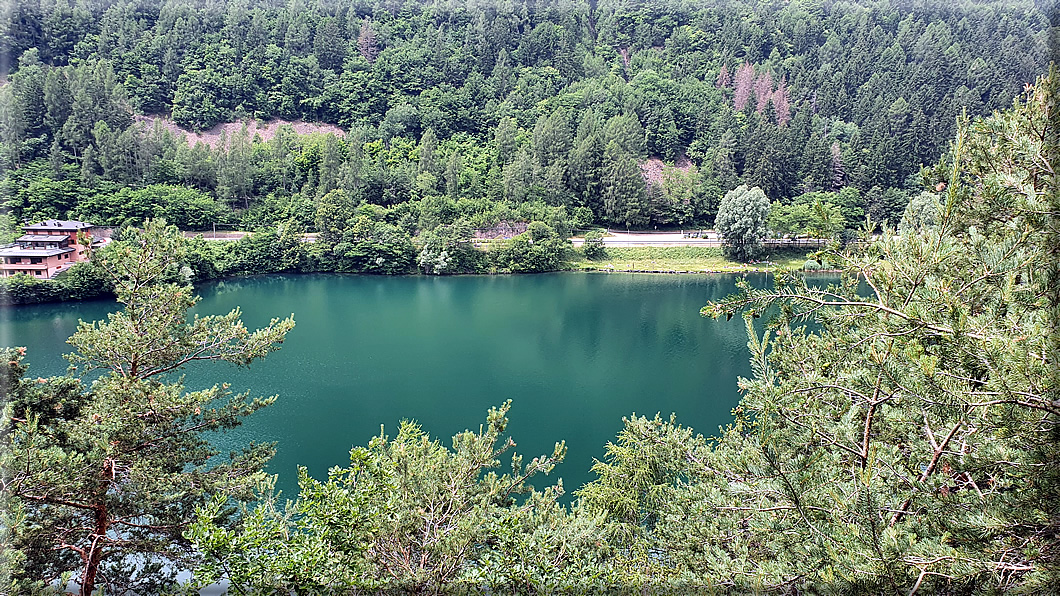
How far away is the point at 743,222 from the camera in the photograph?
824 inches

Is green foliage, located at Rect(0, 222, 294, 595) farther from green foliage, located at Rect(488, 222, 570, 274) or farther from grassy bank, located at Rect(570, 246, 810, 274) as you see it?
grassy bank, located at Rect(570, 246, 810, 274)

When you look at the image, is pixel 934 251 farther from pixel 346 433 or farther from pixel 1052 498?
pixel 346 433

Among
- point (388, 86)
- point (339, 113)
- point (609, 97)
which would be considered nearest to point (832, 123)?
point (609, 97)

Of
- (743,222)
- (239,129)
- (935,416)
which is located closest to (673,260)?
(743,222)

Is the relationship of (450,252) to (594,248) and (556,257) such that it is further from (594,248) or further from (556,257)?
(594,248)

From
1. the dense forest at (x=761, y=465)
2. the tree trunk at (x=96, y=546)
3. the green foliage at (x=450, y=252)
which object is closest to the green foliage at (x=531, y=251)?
the green foliage at (x=450, y=252)

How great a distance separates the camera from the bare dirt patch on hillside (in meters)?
29.0

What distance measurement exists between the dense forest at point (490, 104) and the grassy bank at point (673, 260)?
1.95m

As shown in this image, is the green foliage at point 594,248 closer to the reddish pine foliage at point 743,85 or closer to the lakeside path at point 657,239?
the lakeside path at point 657,239

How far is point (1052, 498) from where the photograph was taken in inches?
57.8

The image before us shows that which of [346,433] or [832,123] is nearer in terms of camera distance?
[346,433]

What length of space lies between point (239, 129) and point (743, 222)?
2401 centimetres

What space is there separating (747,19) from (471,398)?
123 feet

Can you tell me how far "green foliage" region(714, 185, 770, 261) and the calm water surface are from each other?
2583 millimetres
